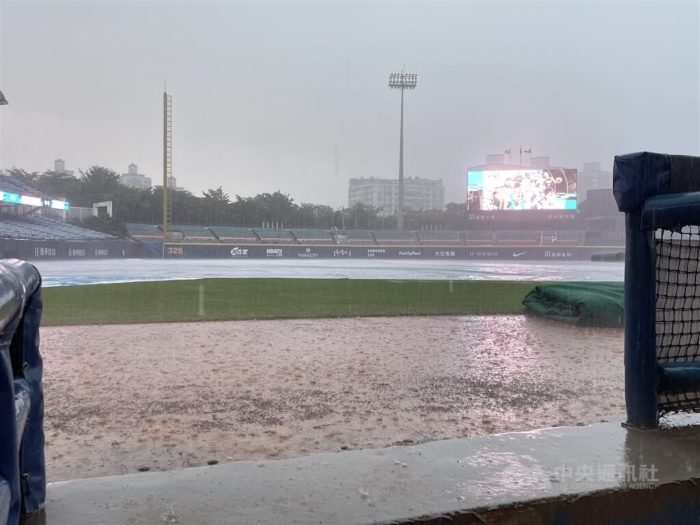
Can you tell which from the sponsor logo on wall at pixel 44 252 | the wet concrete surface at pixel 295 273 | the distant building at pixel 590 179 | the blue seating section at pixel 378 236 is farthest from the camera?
the distant building at pixel 590 179

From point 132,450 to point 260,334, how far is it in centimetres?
408

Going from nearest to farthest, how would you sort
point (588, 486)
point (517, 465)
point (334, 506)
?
point (334, 506) → point (588, 486) → point (517, 465)

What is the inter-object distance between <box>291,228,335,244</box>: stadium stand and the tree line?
2623 millimetres

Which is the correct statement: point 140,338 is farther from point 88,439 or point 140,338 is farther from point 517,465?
point 517,465

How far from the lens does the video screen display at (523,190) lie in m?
43.7

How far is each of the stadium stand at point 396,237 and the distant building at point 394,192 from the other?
44401mm

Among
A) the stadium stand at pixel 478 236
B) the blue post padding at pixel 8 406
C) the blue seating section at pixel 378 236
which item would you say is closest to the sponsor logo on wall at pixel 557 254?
the blue seating section at pixel 378 236

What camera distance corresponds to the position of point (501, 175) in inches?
1746

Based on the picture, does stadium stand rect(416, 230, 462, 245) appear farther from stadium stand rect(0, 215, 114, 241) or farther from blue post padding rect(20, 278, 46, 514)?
blue post padding rect(20, 278, 46, 514)

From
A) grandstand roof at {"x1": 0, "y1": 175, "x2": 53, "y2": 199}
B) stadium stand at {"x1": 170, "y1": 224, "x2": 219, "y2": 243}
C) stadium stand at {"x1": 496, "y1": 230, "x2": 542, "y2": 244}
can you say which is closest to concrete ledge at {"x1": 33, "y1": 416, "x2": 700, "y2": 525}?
grandstand roof at {"x1": 0, "y1": 175, "x2": 53, "y2": 199}

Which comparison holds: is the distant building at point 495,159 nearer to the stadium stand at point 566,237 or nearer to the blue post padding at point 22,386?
the stadium stand at point 566,237

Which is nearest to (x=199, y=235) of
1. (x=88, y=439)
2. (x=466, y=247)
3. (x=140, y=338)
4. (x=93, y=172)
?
(x=93, y=172)

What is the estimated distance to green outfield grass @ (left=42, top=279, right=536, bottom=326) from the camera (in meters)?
8.74

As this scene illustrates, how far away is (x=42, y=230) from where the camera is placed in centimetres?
3741
